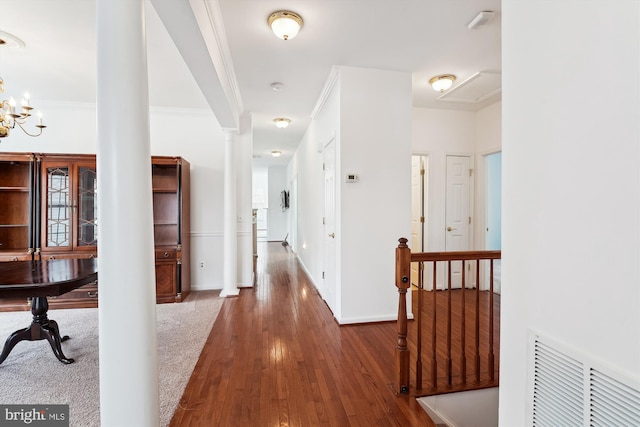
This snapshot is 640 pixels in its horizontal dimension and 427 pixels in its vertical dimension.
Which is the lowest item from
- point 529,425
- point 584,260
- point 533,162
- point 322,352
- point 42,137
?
point 322,352

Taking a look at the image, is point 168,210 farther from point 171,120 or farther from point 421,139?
point 421,139

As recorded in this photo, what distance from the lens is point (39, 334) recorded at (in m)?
2.36

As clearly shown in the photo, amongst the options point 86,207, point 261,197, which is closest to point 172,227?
point 86,207

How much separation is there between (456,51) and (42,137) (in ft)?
17.9

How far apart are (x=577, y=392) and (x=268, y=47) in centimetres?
307

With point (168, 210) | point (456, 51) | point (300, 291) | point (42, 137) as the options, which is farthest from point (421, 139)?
point (42, 137)

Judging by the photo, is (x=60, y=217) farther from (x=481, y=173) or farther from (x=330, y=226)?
(x=481, y=173)

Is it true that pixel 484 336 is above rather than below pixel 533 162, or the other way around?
below

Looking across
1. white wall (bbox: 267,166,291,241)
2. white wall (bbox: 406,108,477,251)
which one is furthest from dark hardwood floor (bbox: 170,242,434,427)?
white wall (bbox: 267,166,291,241)

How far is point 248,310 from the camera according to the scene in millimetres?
3480

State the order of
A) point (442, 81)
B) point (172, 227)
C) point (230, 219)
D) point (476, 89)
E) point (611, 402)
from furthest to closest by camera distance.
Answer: point (172, 227)
point (230, 219)
point (476, 89)
point (442, 81)
point (611, 402)

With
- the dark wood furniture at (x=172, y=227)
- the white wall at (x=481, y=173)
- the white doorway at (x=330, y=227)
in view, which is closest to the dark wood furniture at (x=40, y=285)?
the dark wood furniture at (x=172, y=227)

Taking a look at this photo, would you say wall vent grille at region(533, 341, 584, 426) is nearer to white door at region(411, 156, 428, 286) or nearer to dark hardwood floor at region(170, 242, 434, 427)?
dark hardwood floor at region(170, 242, 434, 427)

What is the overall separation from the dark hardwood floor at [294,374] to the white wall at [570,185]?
36.1 inches
